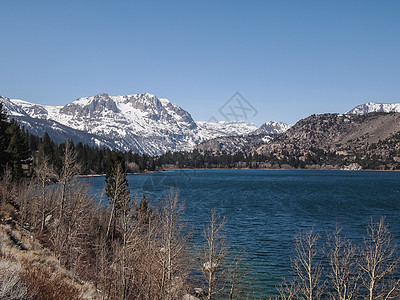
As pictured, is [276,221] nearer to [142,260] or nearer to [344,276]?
[142,260]

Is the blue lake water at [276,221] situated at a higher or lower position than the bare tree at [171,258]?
lower

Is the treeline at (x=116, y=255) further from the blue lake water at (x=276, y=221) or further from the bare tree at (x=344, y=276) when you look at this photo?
the bare tree at (x=344, y=276)

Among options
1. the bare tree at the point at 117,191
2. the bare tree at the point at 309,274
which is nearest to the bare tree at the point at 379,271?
the bare tree at the point at 309,274

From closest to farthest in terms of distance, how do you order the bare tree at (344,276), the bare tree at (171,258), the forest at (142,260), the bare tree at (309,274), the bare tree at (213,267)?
the forest at (142,260)
the bare tree at (344,276)
the bare tree at (309,274)
the bare tree at (171,258)
the bare tree at (213,267)

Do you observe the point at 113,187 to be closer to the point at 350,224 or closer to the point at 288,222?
the point at 288,222

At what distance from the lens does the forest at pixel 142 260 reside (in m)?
20.4

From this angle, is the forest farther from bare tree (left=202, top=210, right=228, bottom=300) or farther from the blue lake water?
the blue lake water

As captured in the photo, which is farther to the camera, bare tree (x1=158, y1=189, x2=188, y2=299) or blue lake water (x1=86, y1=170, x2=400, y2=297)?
blue lake water (x1=86, y1=170, x2=400, y2=297)

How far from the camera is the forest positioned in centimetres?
2041

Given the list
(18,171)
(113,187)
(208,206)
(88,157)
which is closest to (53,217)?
(113,187)

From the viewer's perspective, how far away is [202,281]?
36.2m

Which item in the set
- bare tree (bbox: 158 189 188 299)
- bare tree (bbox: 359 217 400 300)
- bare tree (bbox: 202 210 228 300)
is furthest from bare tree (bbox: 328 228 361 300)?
bare tree (bbox: 158 189 188 299)

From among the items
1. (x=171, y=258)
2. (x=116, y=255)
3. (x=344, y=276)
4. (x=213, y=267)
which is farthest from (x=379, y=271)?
(x=116, y=255)

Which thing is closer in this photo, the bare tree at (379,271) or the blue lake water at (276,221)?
the bare tree at (379,271)
